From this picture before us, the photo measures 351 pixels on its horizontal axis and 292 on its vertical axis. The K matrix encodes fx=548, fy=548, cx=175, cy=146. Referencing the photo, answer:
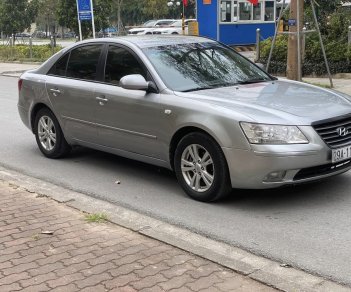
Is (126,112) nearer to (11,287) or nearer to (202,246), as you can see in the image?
(202,246)

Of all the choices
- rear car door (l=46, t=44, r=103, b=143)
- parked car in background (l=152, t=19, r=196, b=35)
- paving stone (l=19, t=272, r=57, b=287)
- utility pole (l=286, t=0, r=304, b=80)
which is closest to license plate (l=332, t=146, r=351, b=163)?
paving stone (l=19, t=272, r=57, b=287)

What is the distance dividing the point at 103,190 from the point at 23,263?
6.71ft

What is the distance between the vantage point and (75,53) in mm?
6977

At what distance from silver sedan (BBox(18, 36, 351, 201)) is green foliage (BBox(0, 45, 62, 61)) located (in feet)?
64.8

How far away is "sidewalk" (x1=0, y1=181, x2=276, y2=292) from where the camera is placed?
3.57 meters

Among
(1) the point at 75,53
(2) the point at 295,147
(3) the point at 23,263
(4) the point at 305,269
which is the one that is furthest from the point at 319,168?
(1) the point at 75,53

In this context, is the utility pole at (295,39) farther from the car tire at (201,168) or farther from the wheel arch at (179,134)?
the car tire at (201,168)

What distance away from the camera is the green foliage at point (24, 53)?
1048 inches

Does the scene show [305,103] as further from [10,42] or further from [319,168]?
[10,42]

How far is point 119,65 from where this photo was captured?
20.6 ft

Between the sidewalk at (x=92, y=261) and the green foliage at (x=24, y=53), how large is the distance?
22.1 m

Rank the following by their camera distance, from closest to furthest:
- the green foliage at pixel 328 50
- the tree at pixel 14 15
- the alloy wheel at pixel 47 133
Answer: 1. the alloy wheel at pixel 47 133
2. the green foliage at pixel 328 50
3. the tree at pixel 14 15

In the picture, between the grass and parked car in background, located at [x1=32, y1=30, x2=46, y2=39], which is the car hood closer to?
the grass

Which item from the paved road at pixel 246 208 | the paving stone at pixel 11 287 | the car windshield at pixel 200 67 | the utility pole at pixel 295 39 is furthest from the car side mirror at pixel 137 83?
the utility pole at pixel 295 39
